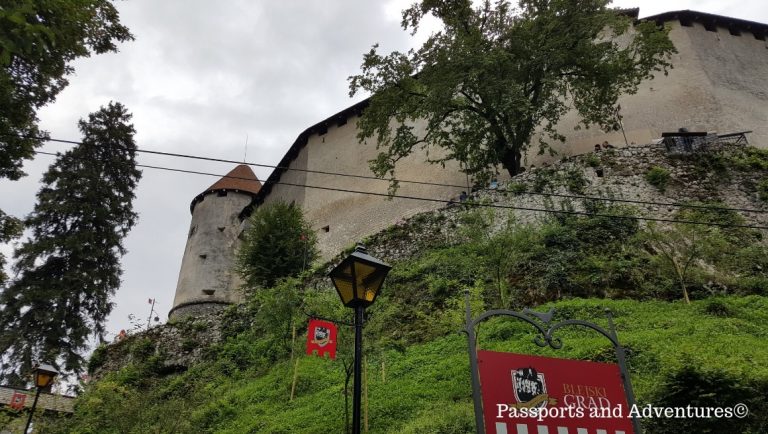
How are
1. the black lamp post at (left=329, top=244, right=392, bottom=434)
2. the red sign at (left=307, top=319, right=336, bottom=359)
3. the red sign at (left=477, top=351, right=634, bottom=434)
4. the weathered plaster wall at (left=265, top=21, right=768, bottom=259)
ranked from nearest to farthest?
the red sign at (left=477, top=351, right=634, bottom=434) < the black lamp post at (left=329, top=244, right=392, bottom=434) < the red sign at (left=307, top=319, right=336, bottom=359) < the weathered plaster wall at (left=265, top=21, right=768, bottom=259)

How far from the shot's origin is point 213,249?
26.3 meters

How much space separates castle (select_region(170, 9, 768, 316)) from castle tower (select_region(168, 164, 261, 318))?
0.18 ft

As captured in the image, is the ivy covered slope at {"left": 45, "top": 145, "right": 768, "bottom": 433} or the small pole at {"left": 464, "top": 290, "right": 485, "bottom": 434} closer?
the small pole at {"left": 464, "top": 290, "right": 485, "bottom": 434}

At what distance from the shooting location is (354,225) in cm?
2269

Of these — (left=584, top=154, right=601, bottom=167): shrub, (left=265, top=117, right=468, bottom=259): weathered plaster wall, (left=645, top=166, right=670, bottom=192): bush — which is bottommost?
(left=645, top=166, right=670, bottom=192): bush

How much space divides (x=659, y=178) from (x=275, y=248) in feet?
41.1

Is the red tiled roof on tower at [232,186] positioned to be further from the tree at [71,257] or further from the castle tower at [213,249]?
the tree at [71,257]

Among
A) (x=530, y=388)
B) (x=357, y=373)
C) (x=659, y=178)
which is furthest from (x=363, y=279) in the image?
(x=659, y=178)

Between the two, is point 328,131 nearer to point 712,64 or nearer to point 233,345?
point 233,345

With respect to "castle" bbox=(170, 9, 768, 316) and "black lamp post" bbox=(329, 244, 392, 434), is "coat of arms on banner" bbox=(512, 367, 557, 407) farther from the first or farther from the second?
"castle" bbox=(170, 9, 768, 316)

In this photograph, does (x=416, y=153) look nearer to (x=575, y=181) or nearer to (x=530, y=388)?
(x=575, y=181)

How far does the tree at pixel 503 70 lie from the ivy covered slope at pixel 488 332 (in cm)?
244

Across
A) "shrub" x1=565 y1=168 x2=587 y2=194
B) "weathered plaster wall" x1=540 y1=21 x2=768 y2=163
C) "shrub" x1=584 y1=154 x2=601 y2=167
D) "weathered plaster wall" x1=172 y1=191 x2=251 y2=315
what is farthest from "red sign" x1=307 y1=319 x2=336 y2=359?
"weathered plaster wall" x1=172 y1=191 x2=251 y2=315

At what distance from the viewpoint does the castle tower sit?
2490 cm
